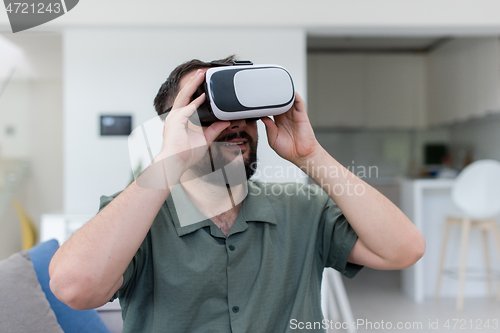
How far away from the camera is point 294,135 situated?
0.80 metres

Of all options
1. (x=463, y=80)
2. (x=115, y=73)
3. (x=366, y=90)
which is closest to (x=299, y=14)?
(x=115, y=73)

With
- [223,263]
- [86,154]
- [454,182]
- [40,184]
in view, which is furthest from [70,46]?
[454,182]

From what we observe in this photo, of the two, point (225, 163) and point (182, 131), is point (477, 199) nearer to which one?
point (225, 163)

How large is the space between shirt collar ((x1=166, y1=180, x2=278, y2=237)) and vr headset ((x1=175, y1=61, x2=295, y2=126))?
229 mm

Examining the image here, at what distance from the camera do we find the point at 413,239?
2.57 feet

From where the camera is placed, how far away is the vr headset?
65 centimetres

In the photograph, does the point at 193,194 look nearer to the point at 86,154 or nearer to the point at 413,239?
the point at 413,239

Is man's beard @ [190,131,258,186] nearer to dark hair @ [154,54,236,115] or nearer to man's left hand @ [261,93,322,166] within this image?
man's left hand @ [261,93,322,166]
